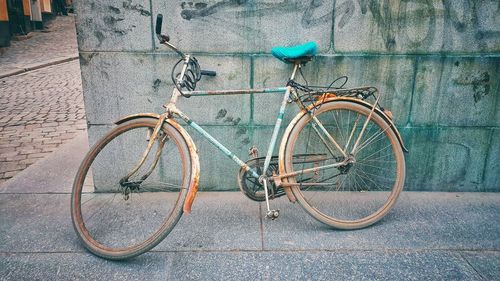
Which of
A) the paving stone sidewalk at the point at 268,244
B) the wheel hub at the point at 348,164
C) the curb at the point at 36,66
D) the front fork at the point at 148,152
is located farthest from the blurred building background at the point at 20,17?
→ the wheel hub at the point at 348,164

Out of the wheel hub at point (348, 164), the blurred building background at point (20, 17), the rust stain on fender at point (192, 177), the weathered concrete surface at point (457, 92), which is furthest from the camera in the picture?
the blurred building background at point (20, 17)

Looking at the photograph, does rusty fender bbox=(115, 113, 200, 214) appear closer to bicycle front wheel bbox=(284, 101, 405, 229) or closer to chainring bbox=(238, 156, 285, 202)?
chainring bbox=(238, 156, 285, 202)

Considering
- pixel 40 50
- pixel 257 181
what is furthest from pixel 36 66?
pixel 257 181

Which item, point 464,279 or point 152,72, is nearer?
Answer: point 464,279

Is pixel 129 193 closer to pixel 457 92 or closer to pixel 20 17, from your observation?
pixel 457 92

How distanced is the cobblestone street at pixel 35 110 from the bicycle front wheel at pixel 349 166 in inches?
137

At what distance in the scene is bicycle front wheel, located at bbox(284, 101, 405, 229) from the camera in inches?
132

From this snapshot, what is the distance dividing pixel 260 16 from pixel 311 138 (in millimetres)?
1307

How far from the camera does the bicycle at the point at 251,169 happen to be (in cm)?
299

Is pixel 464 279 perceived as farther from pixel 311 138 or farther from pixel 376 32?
pixel 376 32

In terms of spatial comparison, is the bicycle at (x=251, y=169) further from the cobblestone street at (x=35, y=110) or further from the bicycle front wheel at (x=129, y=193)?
the cobblestone street at (x=35, y=110)

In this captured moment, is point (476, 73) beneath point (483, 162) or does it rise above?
above

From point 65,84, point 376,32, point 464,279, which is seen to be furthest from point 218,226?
point 65,84

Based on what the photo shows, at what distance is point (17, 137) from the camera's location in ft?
19.1
